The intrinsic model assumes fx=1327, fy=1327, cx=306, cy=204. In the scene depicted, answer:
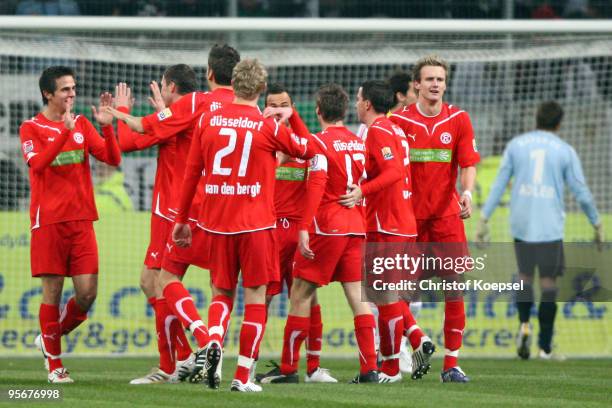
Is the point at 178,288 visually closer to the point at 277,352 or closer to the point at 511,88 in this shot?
the point at 277,352

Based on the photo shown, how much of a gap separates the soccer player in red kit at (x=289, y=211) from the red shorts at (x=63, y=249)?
1.45 metres

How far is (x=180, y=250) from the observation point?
9.61 m

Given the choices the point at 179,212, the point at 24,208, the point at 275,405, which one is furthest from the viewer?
the point at 24,208

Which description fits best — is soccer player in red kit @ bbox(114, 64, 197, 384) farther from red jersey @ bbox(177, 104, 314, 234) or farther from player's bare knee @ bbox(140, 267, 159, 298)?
red jersey @ bbox(177, 104, 314, 234)

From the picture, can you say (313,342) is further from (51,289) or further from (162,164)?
(51,289)

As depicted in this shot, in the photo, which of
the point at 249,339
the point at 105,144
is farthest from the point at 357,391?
the point at 105,144

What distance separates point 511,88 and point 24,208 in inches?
222

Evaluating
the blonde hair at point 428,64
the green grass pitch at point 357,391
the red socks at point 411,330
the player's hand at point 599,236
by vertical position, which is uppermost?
the blonde hair at point 428,64

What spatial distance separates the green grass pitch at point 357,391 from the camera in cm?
809

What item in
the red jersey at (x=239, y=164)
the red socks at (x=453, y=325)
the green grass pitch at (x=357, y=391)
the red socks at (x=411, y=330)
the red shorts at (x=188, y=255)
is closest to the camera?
the green grass pitch at (x=357, y=391)

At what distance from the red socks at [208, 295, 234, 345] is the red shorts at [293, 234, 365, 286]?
116 cm

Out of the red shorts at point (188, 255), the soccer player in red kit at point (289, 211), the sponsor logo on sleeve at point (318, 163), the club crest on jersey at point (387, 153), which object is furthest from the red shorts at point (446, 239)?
the red shorts at point (188, 255)

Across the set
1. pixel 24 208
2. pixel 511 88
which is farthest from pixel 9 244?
pixel 511 88

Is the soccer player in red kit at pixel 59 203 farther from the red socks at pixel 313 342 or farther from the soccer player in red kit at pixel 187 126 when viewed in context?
the red socks at pixel 313 342
